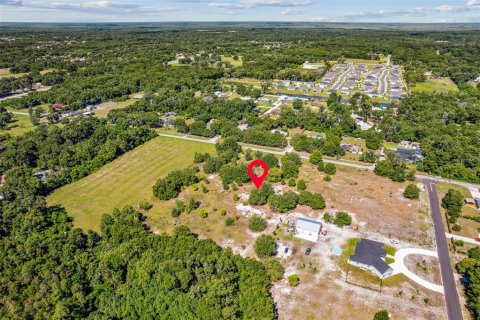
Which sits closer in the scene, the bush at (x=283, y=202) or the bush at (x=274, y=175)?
the bush at (x=283, y=202)

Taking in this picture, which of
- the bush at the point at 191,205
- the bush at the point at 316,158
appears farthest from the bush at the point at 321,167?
the bush at the point at 191,205

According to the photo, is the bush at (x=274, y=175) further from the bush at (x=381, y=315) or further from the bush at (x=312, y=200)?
the bush at (x=381, y=315)

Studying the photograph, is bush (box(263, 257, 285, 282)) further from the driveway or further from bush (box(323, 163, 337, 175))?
bush (box(323, 163, 337, 175))

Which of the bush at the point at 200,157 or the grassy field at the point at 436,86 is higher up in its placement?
the grassy field at the point at 436,86

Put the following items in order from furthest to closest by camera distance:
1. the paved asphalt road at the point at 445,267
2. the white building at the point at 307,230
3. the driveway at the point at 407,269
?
the white building at the point at 307,230, the driveway at the point at 407,269, the paved asphalt road at the point at 445,267

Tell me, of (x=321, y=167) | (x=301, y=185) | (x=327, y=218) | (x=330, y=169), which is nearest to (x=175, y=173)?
(x=301, y=185)

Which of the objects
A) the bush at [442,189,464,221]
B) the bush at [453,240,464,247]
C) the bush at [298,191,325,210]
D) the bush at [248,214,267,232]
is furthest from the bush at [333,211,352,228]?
the bush at [442,189,464,221]
